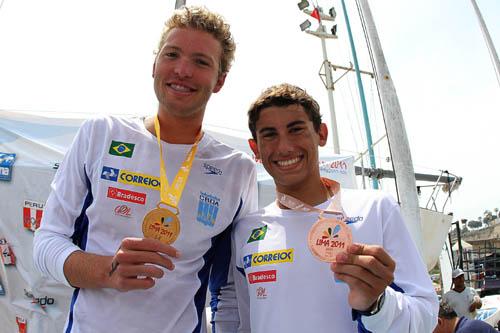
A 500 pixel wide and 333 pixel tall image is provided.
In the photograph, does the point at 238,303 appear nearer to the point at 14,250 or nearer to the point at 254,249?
the point at 254,249

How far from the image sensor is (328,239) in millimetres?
1399

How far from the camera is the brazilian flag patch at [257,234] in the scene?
184 centimetres

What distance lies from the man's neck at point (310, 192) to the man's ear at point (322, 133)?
0.21 metres

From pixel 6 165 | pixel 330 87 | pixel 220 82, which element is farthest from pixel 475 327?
pixel 330 87

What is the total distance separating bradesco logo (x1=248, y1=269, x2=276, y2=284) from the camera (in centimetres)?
168

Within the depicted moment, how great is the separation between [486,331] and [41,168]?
4.75 metres

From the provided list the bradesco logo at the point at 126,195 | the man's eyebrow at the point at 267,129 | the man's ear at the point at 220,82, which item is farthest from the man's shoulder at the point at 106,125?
the man's eyebrow at the point at 267,129

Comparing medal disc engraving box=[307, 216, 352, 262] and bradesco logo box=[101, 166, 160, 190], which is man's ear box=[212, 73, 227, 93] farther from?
medal disc engraving box=[307, 216, 352, 262]

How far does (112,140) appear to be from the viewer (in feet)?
5.83

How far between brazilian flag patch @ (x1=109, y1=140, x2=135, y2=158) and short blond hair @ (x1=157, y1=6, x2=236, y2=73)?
0.47m

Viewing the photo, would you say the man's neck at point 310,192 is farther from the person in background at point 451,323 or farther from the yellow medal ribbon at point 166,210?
the person in background at point 451,323

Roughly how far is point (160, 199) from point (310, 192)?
69 cm

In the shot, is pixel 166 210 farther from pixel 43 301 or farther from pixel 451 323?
pixel 451 323

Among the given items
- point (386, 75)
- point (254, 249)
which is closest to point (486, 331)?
point (386, 75)
